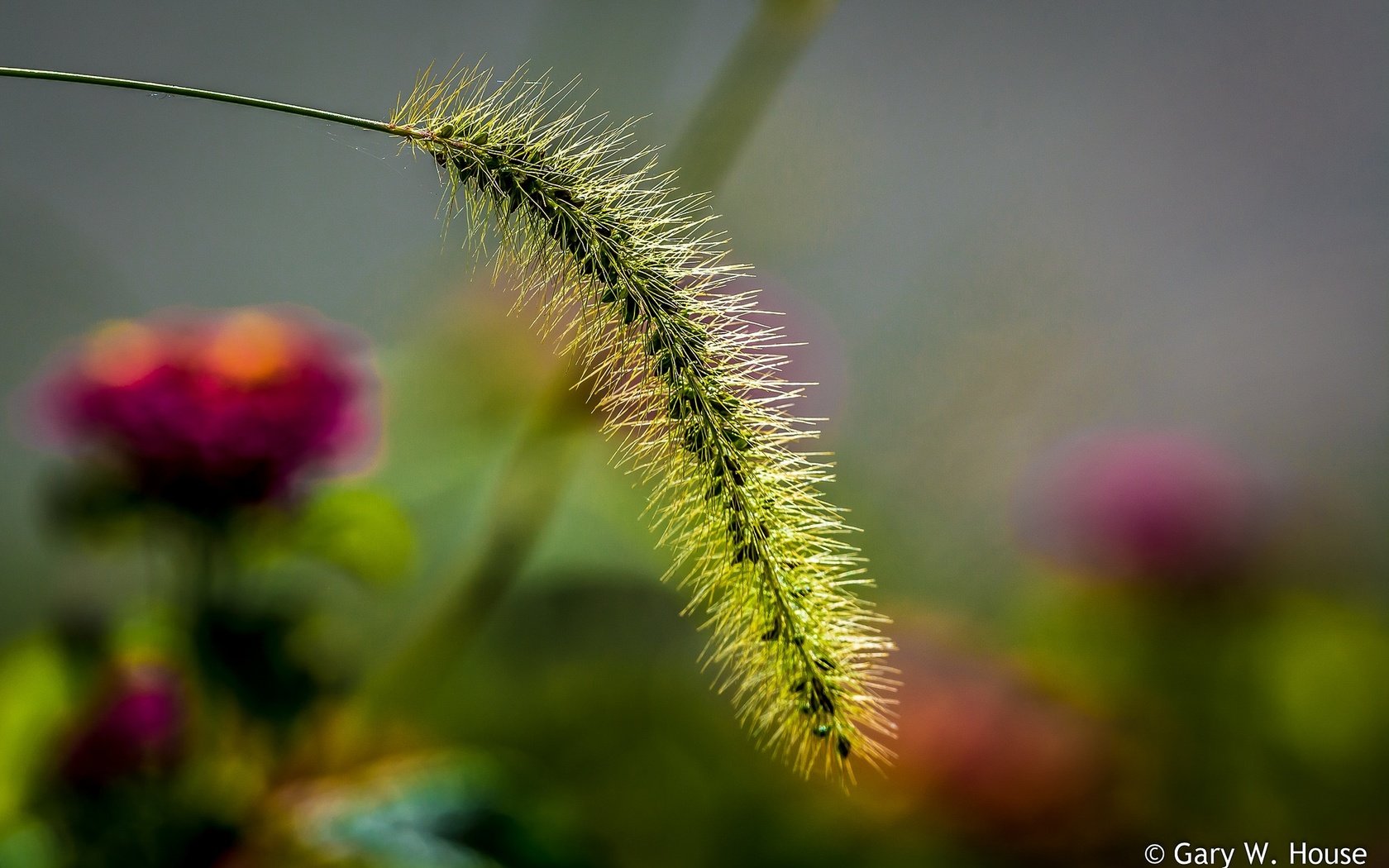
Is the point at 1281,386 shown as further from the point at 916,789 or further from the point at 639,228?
the point at 639,228

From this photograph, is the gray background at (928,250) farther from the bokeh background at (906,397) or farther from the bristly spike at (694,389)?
the bristly spike at (694,389)

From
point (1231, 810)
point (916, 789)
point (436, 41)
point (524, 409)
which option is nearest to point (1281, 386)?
point (1231, 810)

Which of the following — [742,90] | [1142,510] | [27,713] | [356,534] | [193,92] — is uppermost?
[742,90]

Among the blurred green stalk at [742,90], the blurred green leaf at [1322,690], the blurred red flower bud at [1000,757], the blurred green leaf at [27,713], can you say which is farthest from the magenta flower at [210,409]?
the blurred green leaf at [1322,690]

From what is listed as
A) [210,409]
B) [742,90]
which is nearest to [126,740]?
[210,409]

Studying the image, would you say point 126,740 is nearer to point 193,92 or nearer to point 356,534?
point 356,534

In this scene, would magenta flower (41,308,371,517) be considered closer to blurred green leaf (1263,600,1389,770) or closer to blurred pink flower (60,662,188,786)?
blurred pink flower (60,662,188,786)
